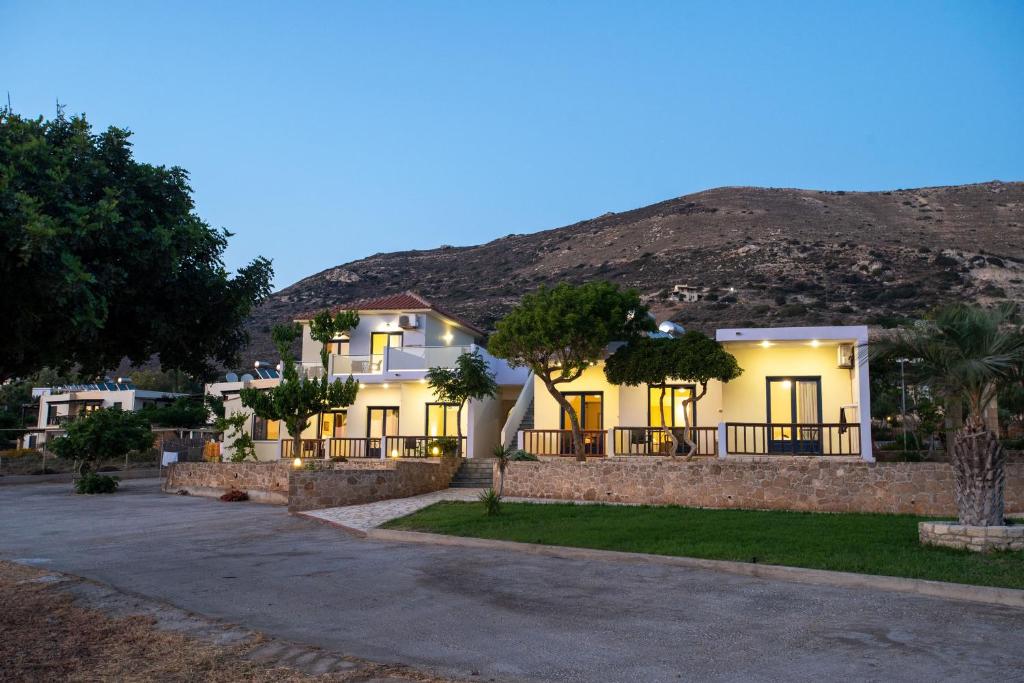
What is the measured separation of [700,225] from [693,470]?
64.2m

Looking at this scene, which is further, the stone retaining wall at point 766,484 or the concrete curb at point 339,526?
the stone retaining wall at point 766,484

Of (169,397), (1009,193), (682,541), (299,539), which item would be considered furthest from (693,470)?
(1009,193)

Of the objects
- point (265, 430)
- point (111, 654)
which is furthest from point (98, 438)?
point (111, 654)

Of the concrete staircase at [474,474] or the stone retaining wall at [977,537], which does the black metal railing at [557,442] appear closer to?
the concrete staircase at [474,474]

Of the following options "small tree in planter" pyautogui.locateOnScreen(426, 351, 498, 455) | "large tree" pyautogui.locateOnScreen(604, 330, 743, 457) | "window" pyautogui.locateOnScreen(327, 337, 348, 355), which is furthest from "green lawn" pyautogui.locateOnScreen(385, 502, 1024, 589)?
"window" pyautogui.locateOnScreen(327, 337, 348, 355)

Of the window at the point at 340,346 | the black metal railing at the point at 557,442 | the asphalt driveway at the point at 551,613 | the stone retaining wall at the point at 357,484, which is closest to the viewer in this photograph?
the asphalt driveway at the point at 551,613

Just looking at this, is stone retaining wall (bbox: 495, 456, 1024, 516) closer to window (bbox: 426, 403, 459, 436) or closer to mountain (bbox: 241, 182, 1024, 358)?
window (bbox: 426, 403, 459, 436)

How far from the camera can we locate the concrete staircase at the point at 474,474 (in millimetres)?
24389

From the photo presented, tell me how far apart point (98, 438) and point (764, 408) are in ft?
77.5

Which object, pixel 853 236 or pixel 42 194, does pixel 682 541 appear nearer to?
pixel 42 194

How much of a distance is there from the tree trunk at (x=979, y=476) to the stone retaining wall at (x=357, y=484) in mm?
13777

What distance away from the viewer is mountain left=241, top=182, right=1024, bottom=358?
5584 cm

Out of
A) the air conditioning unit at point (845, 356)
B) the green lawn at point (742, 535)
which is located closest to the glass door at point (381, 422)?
the green lawn at point (742, 535)

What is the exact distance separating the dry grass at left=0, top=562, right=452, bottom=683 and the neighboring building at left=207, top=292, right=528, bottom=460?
18.2m
